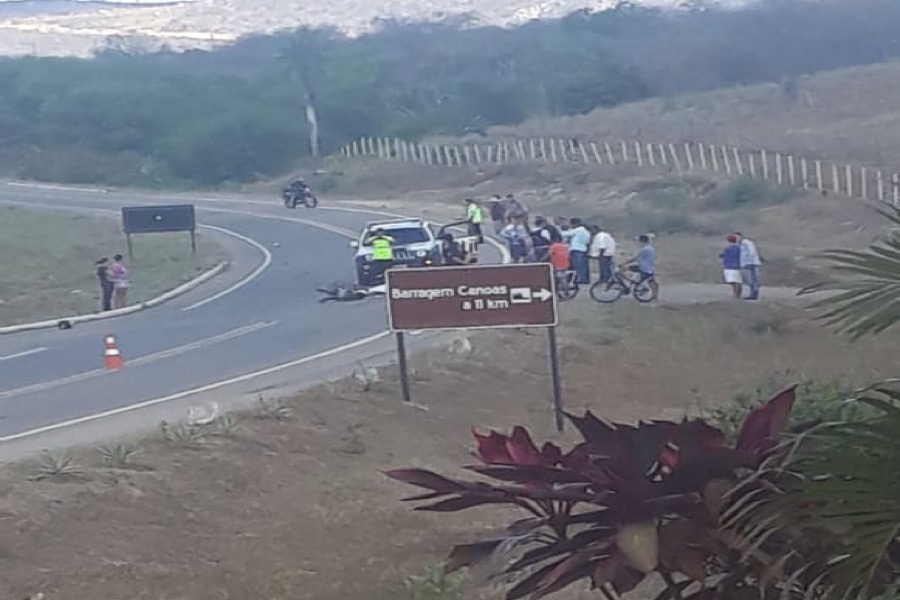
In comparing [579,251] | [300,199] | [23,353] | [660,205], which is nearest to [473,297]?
[23,353]

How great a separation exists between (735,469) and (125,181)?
73.4 metres

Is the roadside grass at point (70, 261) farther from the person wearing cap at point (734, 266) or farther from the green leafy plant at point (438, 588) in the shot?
the green leafy plant at point (438, 588)

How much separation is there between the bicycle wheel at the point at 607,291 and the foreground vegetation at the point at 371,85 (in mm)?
48199

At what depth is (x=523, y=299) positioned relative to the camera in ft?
55.9

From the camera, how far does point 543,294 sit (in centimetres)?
1702

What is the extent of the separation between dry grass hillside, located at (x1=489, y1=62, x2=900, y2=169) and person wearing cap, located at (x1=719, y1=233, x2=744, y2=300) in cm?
2656

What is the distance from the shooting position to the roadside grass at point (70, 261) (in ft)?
115

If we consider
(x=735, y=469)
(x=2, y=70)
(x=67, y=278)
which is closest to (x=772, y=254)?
(x=67, y=278)

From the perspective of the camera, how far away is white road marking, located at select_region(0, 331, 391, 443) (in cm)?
1731

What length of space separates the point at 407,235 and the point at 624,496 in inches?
1182

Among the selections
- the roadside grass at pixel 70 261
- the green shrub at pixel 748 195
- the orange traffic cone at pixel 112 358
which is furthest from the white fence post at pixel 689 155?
the orange traffic cone at pixel 112 358

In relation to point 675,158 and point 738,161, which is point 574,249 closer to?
point 738,161

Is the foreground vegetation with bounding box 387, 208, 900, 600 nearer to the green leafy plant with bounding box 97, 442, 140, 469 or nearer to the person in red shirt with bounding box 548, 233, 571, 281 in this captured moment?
the green leafy plant with bounding box 97, 442, 140, 469

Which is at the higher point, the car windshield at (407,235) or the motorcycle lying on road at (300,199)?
the car windshield at (407,235)
